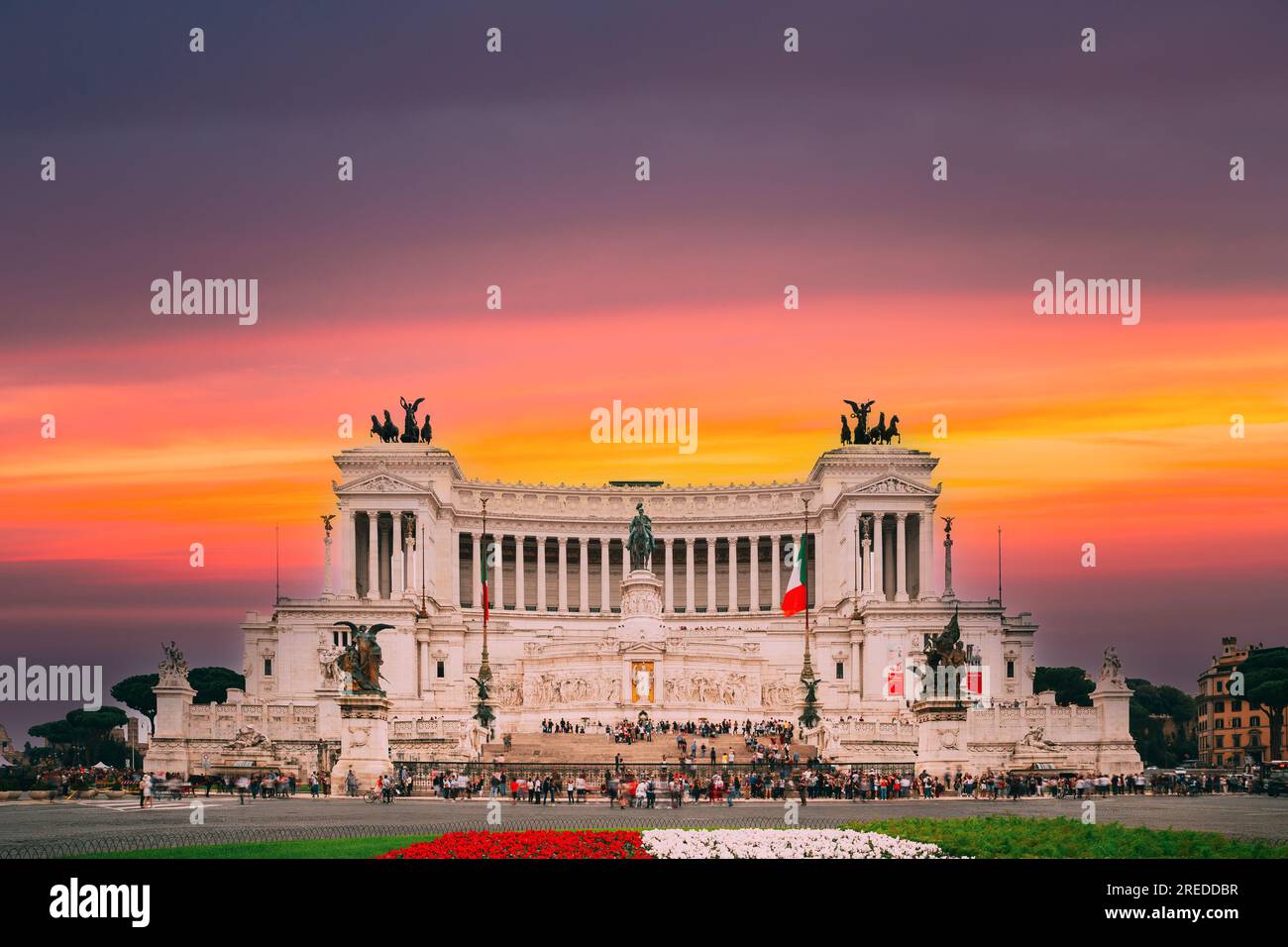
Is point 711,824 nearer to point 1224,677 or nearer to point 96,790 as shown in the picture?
point 96,790

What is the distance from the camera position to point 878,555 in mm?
129750

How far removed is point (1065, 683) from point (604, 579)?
133 feet

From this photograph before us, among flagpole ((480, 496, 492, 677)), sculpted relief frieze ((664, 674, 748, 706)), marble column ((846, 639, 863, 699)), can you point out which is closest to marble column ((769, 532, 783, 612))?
flagpole ((480, 496, 492, 677))

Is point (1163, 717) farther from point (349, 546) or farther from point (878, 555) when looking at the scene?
point (349, 546)

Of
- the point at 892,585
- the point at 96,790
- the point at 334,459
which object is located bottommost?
the point at 96,790

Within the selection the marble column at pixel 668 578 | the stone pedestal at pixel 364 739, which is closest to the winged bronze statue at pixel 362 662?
the stone pedestal at pixel 364 739

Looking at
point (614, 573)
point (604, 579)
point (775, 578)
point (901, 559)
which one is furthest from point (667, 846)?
point (614, 573)

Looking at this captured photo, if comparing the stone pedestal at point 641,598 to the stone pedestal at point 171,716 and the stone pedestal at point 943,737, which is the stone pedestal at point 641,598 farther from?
the stone pedestal at point 943,737

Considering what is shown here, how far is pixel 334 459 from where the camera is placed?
431 feet

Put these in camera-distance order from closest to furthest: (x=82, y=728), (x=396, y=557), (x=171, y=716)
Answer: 1. (x=171, y=716)
2. (x=396, y=557)
3. (x=82, y=728)

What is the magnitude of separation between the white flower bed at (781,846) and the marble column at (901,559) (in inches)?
3695

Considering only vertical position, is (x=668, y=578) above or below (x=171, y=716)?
above

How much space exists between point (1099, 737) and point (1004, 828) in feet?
186
